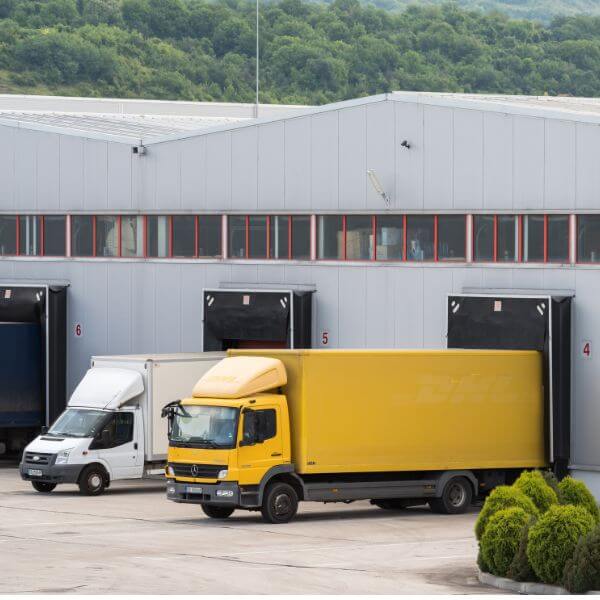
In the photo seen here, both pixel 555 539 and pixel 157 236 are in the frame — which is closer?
pixel 555 539

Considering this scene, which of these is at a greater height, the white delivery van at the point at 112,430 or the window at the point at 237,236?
the window at the point at 237,236

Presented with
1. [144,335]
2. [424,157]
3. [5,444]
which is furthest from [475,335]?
[5,444]

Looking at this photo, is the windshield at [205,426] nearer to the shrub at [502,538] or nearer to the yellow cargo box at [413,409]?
the yellow cargo box at [413,409]

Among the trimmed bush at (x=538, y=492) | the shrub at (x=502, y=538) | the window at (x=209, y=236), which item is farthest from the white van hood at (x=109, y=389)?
the shrub at (x=502, y=538)

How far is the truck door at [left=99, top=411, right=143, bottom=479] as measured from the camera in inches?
1366

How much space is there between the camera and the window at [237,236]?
129 feet

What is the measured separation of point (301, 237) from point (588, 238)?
734 cm

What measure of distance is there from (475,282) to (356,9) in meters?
118

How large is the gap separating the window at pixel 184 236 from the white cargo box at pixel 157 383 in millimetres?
5178

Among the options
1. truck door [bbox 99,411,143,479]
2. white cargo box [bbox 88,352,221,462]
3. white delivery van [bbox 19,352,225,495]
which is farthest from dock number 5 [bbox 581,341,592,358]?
truck door [bbox 99,411,143,479]

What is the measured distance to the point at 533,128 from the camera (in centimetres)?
3419

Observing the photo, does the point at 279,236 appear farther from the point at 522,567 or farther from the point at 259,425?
the point at 522,567

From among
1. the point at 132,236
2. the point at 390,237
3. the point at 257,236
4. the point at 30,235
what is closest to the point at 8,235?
the point at 30,235

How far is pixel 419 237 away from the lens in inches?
1431
